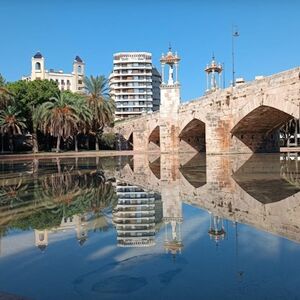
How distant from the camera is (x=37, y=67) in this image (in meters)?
104

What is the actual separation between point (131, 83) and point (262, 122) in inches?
3036

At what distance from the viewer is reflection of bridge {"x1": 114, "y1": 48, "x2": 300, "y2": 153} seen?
23.5m

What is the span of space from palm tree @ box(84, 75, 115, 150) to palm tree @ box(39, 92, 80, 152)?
9.41 feet

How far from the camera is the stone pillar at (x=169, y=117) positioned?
40812mm

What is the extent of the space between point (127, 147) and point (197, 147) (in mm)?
19116

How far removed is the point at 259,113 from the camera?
27.5 meters

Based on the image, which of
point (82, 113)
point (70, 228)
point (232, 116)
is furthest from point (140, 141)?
point (70, 228)

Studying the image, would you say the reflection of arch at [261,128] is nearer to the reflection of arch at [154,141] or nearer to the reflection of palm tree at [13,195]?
the reflection of palm tree at [13,195]

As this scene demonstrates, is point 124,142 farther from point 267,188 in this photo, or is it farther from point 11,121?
point 267,188

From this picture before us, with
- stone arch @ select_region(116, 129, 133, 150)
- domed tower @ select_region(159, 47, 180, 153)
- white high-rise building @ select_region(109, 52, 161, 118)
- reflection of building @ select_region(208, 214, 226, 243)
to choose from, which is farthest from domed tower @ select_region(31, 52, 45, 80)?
reflection of building @ select_region(208, 214, 226, 243)

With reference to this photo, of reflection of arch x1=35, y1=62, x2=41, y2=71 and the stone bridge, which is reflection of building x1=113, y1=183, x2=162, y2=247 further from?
reflection of arch x1=35, y1=62, x2=41, y2=71

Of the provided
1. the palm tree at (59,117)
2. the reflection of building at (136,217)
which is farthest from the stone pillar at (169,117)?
the reflection of building at (136,217)

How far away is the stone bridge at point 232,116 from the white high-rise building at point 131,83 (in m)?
54.5

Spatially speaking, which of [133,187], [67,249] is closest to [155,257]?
[67,249]
